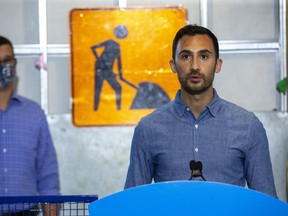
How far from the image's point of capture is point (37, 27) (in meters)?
4.69

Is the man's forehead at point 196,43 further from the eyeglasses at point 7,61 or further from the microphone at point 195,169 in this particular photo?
the eyeglasses at point 7,61

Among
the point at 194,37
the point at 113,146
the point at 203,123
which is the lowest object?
the point at 113,146

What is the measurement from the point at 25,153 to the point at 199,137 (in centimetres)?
145

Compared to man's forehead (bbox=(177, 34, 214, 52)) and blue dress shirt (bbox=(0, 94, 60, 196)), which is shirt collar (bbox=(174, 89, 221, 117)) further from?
blue dress shirt (bbox=(0, 94, 60, 196))

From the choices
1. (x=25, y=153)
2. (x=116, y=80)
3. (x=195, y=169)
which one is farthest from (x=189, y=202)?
(x=116, y=80)

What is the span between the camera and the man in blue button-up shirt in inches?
102

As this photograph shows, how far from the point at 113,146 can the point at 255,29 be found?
1.08 meters

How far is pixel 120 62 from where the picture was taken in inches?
185

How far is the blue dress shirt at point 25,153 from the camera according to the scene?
12.6ft

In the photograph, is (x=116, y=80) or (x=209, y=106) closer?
(x=209, y=106)

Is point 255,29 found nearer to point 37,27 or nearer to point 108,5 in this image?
point 108,5

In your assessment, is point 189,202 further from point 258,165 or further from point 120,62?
point 120,62

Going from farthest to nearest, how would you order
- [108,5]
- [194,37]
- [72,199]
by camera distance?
[108,5] → [194,37] → [72,199]

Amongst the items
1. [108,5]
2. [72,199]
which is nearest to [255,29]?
[108,5]
